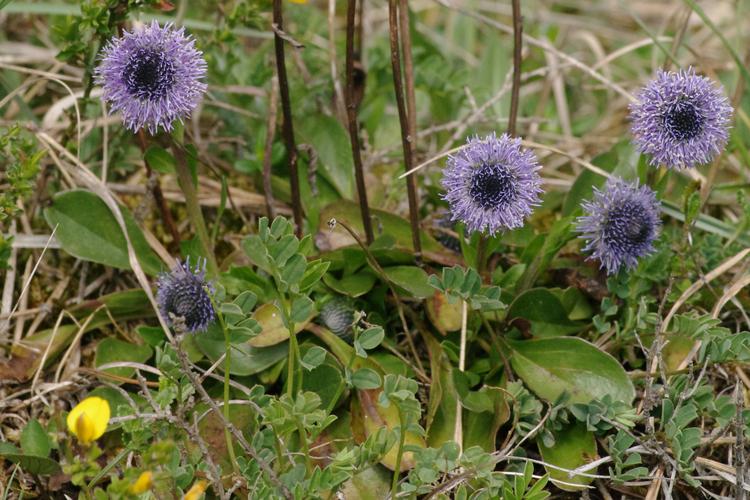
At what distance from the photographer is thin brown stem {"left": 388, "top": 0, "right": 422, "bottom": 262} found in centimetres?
227

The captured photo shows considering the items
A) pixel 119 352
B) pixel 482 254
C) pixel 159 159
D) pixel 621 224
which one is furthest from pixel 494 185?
pixel 119 352

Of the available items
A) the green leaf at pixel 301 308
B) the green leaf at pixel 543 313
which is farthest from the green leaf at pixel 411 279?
the green leaf at pixel 301 308

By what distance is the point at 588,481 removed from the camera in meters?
2.23

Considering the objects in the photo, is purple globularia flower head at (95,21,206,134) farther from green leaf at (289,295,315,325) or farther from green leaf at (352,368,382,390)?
green leaf at (352,368,382,390)

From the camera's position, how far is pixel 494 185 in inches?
83.4

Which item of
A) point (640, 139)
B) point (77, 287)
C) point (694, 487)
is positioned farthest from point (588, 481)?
point (77, 287)

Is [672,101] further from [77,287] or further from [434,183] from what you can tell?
[77,287]

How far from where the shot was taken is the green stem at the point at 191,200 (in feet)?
7.70

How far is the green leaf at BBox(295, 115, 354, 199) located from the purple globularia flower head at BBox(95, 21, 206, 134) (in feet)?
2.90

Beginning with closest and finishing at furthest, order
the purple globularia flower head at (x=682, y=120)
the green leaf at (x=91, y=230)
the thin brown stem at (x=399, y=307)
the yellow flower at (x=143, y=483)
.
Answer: the yellow flower at (x=143, y=483) < the purple globularia flower head at (x=682, y=120) < the thin brown stem at (x=399, y=307) < the green leaf at (x=91, y=230)

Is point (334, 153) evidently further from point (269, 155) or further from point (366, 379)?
point (366, 379)

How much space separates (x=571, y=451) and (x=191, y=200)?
3.98 feet

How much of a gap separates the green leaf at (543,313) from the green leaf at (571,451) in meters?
0.32

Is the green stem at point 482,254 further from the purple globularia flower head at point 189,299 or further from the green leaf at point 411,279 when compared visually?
the purple globularia flower head at point 189,299
